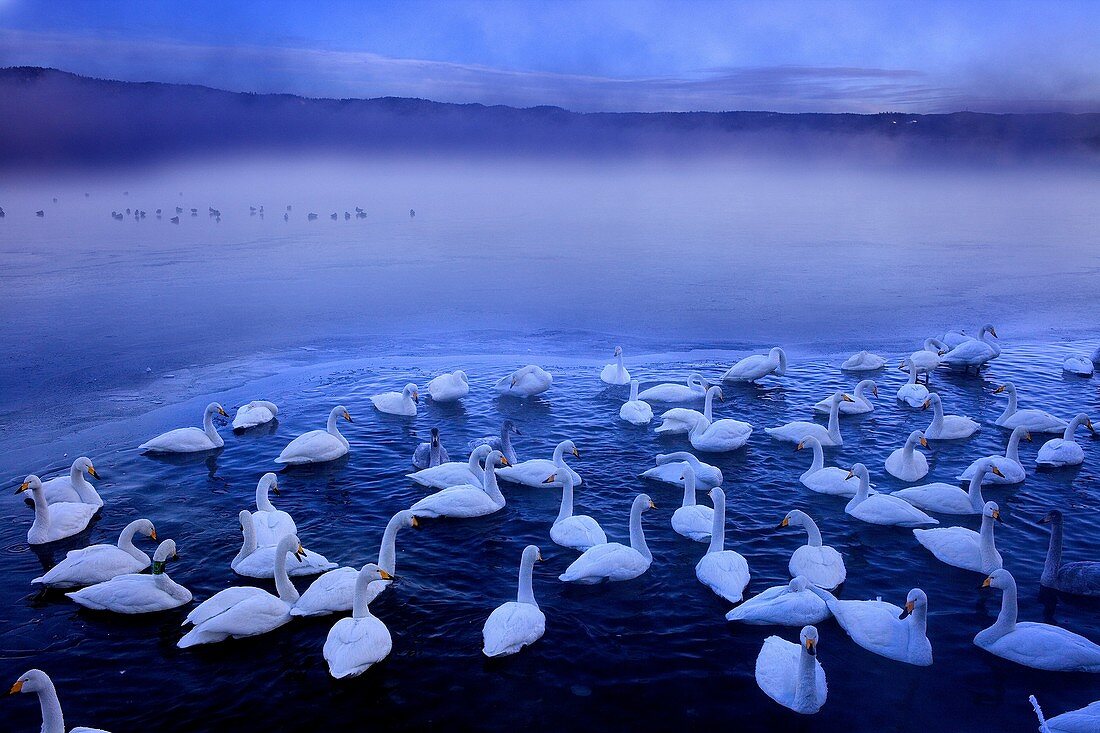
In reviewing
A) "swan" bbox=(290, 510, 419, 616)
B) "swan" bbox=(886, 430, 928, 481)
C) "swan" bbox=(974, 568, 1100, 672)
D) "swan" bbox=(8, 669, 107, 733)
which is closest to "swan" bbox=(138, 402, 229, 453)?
"swan" bbox=(290, 510, 419, 616)

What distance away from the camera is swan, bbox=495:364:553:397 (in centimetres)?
1475

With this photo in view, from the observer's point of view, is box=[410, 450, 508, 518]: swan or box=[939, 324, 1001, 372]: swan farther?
box=[939, 324, 1001, 372]: swan

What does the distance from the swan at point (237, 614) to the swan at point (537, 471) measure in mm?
3910

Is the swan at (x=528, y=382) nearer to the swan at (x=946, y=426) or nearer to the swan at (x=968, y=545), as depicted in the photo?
the swan at (x=946, y=426)

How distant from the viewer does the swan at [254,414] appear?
1302cm

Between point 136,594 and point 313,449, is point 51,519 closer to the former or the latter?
point 136,594

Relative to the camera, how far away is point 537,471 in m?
11.0

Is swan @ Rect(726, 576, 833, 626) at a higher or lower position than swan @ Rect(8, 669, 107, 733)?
lower

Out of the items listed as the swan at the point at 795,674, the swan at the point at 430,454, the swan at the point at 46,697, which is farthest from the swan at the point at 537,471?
the swan at the point at 46,697

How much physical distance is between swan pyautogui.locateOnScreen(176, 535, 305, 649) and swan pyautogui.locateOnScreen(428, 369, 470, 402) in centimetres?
Answer: 674

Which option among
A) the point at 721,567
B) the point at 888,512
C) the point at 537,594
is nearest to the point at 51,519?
the point at 537,594

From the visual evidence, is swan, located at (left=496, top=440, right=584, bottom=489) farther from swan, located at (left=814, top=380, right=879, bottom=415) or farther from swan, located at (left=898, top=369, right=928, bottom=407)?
swan, located at (left=898, top=369, right=928, bottom=407)

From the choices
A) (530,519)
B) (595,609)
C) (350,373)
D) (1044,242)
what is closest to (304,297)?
(350,373)

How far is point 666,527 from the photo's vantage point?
9.98 m
